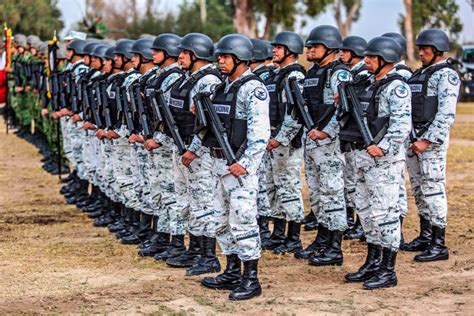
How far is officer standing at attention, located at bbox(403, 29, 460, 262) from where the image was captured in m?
9.16

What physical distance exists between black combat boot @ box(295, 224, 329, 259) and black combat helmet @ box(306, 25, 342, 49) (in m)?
1.77

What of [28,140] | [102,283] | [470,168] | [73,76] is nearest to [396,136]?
[102,283]

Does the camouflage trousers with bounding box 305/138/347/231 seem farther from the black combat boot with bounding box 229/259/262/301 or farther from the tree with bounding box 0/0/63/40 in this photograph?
the tree with bounding box 0/0/63/40

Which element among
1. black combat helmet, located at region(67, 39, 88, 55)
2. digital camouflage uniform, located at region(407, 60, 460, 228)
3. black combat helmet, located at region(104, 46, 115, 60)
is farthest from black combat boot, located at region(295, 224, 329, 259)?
black combat helmet, located at region(67, 39, 88, 55)

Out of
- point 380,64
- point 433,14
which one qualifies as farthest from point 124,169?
point 433,14

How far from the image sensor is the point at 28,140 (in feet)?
72.1

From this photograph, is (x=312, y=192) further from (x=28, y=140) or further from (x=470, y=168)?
(x=28, y=140)

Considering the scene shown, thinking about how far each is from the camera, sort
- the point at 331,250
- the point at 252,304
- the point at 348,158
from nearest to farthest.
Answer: the point at 252,304, the point at 331,250, the point at 348,158

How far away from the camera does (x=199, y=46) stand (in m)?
8.86

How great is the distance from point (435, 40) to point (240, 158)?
269 centimetres

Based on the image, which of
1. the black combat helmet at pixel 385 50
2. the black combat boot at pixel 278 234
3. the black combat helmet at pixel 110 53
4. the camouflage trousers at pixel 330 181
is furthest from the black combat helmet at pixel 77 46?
the black combat helmet at pixel 385 50

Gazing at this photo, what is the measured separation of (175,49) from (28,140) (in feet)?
43.1

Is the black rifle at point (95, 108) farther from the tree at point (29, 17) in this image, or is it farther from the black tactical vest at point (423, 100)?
the tree at point (29, 17)

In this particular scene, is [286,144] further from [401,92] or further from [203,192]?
[401,92]
